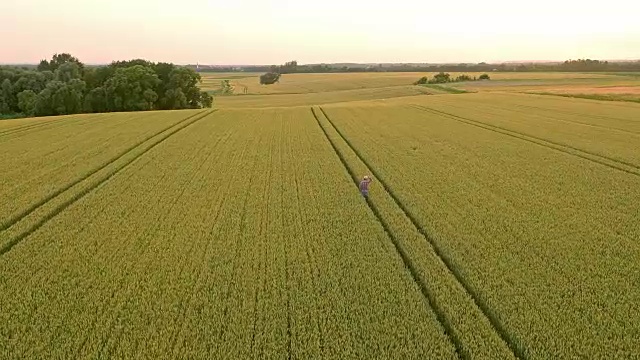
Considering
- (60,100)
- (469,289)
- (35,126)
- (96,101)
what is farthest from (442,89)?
(469,289)

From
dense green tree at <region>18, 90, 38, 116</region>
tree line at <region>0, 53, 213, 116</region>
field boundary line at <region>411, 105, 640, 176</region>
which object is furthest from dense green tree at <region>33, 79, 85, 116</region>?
field boundary line at <region>411, 105, 640, 176</region>

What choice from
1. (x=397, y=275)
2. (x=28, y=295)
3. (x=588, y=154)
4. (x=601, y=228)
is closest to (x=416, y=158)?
(x=588, y=154)

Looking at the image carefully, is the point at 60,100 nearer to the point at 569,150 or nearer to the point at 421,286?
the point at 569,150

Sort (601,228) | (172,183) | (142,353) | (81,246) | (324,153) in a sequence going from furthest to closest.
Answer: (324,153)
(172,183)
(601,228)
(81,246)
(142,353)

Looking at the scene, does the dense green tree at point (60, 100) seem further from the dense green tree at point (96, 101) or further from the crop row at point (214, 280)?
the crop row at point (214, 280)

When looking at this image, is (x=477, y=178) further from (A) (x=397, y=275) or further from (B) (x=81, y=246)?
(B) (x=81, y=246)
